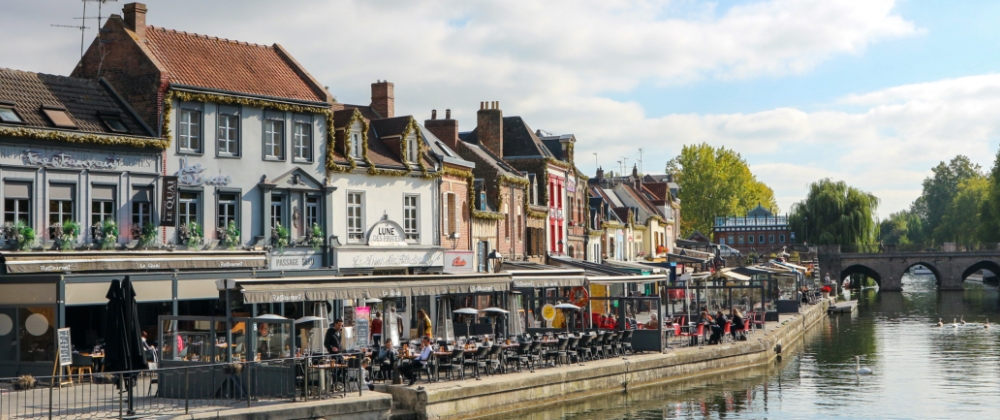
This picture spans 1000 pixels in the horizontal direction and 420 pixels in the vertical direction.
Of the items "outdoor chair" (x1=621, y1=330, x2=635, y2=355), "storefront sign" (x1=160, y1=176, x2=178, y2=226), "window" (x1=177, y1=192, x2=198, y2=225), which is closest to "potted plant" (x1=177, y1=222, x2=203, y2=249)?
"window" (x1=177, y1=192, x2=198, y2=225)

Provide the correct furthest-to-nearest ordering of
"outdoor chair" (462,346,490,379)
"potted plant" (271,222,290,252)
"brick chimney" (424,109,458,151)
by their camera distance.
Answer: "brick chimney" (424,109,458,151) < "potted plant" (271,222,290,252) < "outdoor chair" (462,346,490,379)

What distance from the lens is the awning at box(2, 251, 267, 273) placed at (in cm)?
2459

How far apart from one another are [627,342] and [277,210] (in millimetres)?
11548

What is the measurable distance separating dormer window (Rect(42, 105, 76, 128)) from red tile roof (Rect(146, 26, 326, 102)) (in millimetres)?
3149

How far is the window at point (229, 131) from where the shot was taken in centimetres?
3014

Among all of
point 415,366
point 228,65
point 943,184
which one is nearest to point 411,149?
point 228,65

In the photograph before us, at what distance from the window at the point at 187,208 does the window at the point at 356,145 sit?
657 centimetres

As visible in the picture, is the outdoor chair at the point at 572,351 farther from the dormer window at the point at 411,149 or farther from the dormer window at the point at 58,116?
the dormer window at the point at 58,116

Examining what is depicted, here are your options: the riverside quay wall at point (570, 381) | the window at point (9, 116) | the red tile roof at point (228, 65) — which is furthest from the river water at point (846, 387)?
the window at point (9, 116)

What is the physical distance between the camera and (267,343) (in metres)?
20.7

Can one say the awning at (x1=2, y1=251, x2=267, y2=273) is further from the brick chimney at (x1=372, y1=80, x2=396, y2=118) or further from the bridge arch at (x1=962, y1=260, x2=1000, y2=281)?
the bridge arch at (x1=962, y1=260, x2=1000, y2=281)

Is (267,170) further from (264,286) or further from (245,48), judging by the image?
(264,286)

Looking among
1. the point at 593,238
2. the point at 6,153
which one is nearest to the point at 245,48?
the point at 6,153

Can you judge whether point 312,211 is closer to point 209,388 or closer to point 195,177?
point 195,177
